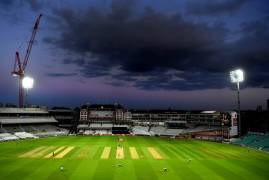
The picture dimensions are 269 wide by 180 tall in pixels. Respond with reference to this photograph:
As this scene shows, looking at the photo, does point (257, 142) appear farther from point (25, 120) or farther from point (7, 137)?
point (25, 120)

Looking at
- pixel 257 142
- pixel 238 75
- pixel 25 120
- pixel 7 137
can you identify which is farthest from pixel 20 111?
pixel 257 142

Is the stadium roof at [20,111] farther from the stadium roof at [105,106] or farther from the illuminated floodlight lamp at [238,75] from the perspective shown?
the illuminated floodlight lamp at [238,75]

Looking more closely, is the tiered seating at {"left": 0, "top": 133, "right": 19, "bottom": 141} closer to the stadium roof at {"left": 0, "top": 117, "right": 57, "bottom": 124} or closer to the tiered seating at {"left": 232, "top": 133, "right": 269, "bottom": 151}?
the stadium roof at {"left": 0, "top": 117, "right": 57, "bottom": 124}

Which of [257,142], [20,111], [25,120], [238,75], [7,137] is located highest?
[238,75]

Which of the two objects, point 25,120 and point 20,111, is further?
point 20,111

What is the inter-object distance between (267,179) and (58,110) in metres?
109

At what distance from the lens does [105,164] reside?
138 feet

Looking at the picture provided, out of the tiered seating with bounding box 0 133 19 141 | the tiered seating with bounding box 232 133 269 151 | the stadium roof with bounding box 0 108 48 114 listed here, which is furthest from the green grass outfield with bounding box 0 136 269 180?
the stadium roof with bounding box 0 108 48 114

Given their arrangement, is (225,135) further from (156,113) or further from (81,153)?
(156,113)

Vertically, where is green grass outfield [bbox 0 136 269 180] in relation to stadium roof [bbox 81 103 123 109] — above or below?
below

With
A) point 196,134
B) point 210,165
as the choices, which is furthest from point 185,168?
point 196,134

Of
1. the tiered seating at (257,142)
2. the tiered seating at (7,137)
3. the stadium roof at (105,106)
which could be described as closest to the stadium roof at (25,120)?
the tiered seating at (7,137)

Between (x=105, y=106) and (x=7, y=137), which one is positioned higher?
(x=105, y=106)

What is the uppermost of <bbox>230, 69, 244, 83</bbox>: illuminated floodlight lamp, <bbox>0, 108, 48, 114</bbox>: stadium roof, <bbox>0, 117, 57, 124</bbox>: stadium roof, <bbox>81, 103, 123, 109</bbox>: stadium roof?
<bbox>230, 69, 244, 83</bbox>: illuminated floodlight lamp
